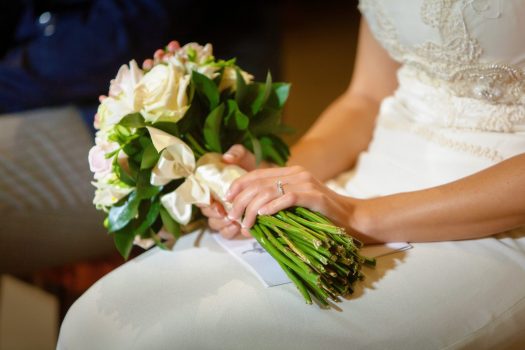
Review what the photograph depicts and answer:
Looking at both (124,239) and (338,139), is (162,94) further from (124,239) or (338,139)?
(338,139)

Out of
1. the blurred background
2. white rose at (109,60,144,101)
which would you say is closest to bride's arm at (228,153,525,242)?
white rose at (109,60,144,101)

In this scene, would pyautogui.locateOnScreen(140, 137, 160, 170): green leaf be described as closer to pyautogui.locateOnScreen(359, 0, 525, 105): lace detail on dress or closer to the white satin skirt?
the white satin skirt

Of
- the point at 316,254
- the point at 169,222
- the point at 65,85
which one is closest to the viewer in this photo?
the point at 316,254

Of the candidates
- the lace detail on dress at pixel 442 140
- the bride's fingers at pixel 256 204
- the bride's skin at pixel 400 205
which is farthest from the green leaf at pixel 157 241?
the lace detail on dress at pixel 442 140

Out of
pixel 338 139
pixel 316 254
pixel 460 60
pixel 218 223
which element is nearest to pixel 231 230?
pixel 218 223

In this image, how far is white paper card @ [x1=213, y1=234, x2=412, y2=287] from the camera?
966 millimetres

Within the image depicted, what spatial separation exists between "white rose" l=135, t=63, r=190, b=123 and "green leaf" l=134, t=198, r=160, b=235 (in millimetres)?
170

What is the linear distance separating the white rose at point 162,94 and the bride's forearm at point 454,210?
0.37 meters

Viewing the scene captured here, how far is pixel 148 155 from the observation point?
1005 millimetres

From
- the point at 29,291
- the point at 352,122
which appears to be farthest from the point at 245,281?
the point at 29,291

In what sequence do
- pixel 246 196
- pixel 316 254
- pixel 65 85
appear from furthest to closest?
pixel 65 85 < pixel 246 196 < pixel 316 254

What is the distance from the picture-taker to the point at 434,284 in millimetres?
934

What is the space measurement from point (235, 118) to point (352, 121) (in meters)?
0.33

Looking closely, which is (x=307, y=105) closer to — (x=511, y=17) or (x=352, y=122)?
(x=352, y=122)
